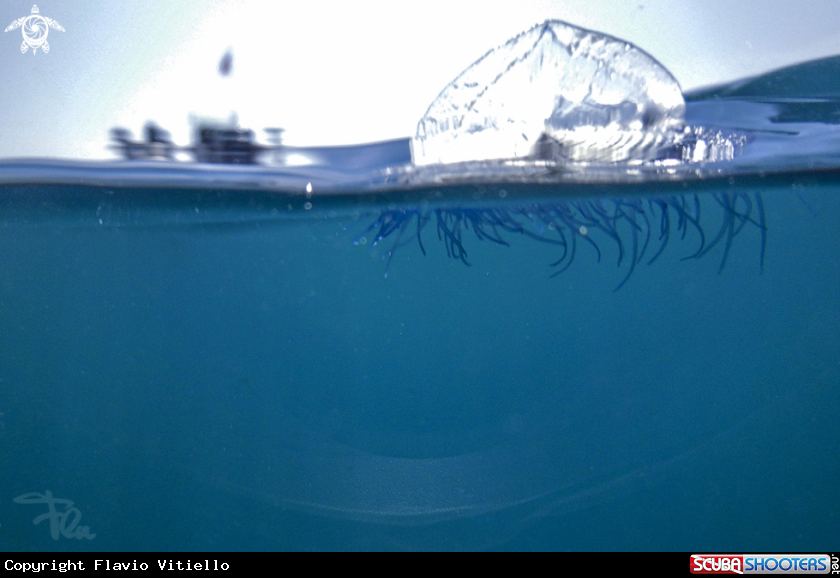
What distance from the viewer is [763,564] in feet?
10.4

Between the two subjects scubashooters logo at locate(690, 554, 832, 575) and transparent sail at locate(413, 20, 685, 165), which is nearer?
transparent sail at locate(413, 20, 685, 165)

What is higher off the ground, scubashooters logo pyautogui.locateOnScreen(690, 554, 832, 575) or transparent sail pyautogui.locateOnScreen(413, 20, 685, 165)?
transparent sail pyautogui.locateOnScreen(413, 20, 685, 165)

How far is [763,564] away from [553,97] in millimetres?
3159

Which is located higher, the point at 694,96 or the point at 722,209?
the point at 694,96

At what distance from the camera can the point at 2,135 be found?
302 cm

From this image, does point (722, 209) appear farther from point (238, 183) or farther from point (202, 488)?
point (202, 488)

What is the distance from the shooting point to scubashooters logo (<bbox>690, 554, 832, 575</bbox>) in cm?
311

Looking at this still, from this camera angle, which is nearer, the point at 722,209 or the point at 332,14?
the point at 332,14

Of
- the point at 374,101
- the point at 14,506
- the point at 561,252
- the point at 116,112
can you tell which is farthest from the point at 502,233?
the point at 14,506

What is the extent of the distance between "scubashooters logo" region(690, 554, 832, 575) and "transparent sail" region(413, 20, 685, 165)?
2791 mm

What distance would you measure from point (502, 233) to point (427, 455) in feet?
5.66

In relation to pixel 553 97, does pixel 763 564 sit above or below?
below

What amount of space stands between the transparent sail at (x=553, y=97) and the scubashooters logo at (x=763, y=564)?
279 cm

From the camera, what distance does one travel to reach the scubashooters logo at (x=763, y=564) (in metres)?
3.11
